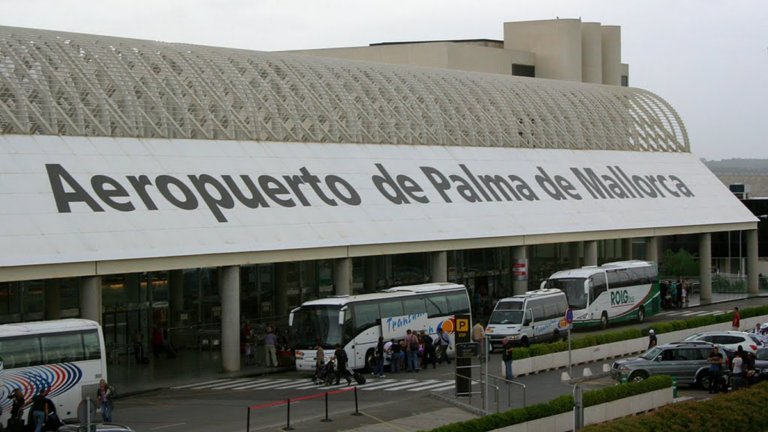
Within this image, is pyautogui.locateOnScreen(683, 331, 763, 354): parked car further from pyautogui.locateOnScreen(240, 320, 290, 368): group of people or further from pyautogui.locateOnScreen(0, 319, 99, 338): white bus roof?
pyautogui.locateOnScreen(0, 319, 99, 338): white bus roof

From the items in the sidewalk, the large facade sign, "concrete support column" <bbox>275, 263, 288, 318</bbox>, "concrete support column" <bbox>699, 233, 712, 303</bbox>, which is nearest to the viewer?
the large facade sign

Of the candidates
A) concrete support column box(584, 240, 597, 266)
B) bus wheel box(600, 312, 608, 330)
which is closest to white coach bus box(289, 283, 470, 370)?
bus wheel box(600, 312, 608, 330)

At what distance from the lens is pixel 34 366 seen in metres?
30.1

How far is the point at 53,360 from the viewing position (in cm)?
3061

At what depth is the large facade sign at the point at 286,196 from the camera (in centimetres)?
3634

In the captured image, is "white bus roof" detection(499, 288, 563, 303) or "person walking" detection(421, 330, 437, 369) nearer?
"person walking" detection(421, 330, 437, 369)

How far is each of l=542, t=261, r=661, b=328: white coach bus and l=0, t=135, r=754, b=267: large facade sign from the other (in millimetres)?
3057

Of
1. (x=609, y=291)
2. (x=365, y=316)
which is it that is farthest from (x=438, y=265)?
(x=365, y=316)

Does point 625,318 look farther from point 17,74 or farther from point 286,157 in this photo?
point 17,74

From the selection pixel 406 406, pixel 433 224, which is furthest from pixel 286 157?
pixel 406 406

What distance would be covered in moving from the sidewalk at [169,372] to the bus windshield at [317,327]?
239cm

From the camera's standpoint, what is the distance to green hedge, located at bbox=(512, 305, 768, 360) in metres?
39.6

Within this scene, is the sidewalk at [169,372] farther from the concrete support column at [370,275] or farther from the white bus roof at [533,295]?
the concrete support column at [370,275]

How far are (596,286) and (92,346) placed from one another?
2655cm
